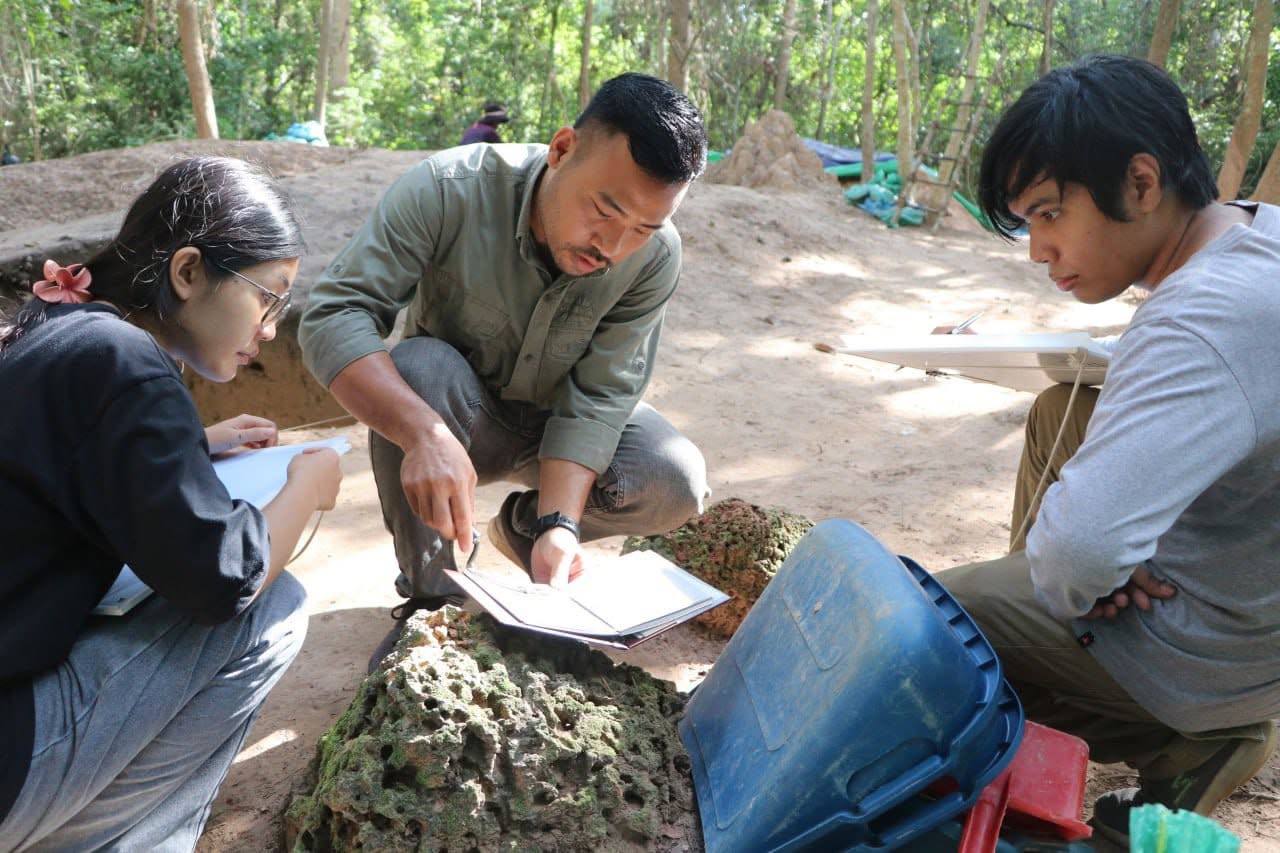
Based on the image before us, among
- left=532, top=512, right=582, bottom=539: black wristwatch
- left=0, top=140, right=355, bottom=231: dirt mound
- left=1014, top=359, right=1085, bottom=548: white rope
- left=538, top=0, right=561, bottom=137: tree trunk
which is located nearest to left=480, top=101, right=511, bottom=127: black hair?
left=0, top=140, right=355, bottom=231: dirt mound

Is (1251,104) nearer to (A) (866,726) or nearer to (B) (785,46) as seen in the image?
(A) (866,726)

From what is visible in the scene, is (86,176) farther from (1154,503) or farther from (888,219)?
(1154,503)

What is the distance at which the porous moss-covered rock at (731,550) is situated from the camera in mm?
2775

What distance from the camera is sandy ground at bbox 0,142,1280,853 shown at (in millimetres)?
2348

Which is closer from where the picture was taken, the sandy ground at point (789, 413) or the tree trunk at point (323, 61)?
the sandy ground at point (789, 413)

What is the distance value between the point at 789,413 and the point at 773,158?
678cm

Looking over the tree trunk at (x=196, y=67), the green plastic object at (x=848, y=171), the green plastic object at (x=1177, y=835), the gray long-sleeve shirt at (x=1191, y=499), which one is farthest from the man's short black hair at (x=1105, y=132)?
the green plastic object at (x=848, y=171)

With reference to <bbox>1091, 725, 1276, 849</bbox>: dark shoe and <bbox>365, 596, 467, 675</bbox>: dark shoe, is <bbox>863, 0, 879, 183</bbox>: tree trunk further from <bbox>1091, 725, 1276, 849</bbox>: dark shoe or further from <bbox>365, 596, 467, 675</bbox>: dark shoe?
<bbox>1091, 725, 1276, 849</bbox>: dark shoe

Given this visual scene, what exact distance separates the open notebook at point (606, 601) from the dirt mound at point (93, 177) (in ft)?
18.3

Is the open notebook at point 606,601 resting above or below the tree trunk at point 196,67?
above

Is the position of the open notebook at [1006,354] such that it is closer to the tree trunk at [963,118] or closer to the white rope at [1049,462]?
the white rope at [1049,462]

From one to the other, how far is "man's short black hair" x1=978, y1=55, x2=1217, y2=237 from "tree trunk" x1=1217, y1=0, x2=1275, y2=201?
604 cm

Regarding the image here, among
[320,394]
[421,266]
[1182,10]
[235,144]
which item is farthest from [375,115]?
[421,266]

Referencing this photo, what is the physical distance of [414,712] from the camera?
1.57 meters
